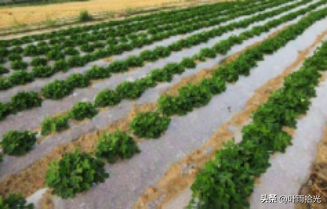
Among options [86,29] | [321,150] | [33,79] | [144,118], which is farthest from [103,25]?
[321,150]

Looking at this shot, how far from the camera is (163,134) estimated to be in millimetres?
7953

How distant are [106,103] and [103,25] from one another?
15.3 meters

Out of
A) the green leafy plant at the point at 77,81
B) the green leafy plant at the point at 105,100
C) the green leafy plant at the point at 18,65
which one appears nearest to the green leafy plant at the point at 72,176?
the green leafy plant at the point at 105,100

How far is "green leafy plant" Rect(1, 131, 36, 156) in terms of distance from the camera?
6.97 meters

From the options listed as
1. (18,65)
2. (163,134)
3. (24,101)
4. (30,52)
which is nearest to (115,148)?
(163,134)

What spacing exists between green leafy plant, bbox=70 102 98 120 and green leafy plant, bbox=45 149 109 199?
8.13 feet

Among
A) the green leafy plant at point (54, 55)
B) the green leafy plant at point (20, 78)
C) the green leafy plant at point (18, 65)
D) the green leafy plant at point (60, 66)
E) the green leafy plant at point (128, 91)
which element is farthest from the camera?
the green leafy plant at point (54, 55)

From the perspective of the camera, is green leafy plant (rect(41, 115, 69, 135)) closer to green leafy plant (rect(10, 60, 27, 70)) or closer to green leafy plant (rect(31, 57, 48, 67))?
green leafy plant (rect(10, 60, 27, 70))

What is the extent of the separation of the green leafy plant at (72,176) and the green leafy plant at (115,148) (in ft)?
1.87

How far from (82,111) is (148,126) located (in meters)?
2.27

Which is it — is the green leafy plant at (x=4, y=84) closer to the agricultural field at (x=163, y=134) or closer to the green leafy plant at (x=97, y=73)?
the agricultural field at (x=163, y=134)

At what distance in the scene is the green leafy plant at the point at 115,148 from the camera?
6.75 metres

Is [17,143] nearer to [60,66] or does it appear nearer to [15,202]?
[15,202]

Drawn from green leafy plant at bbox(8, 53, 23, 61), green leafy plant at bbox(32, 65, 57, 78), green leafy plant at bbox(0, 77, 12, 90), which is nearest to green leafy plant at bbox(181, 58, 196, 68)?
green leafy plant at bbox(32, 65, 57, 78)
